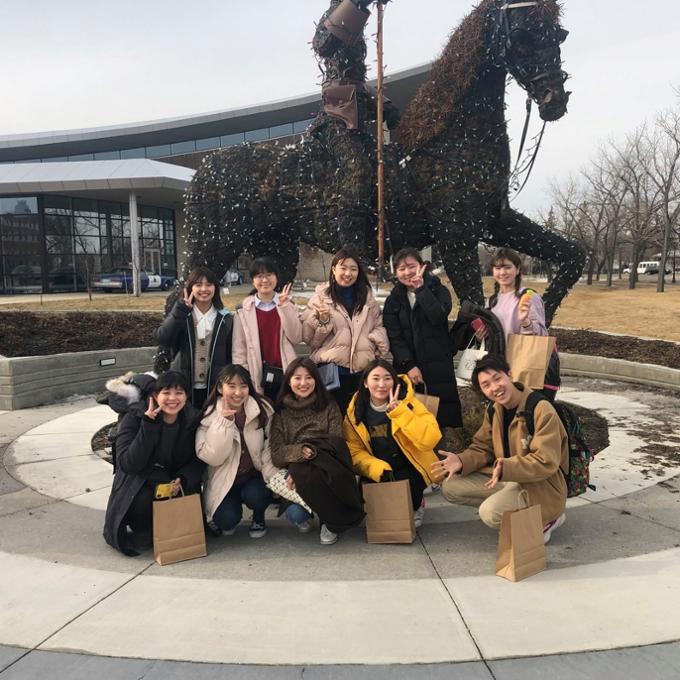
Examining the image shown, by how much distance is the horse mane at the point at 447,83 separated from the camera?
489cm

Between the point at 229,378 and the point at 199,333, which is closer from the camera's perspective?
the point at 229,378

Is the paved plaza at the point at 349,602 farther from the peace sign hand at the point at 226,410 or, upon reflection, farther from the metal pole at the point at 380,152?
the metal pole at the point at 380,152

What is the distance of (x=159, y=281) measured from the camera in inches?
1284

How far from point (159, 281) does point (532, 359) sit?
102 ft

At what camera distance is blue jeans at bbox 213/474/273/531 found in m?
3.58

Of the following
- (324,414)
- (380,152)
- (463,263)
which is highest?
(380,152)

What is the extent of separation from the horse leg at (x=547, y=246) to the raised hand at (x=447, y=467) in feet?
7.31

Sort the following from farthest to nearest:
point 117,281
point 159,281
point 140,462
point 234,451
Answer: point 159,281 → point 117,281 → point 234,451 → point 140,462

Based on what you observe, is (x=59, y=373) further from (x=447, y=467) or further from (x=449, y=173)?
(x=447, y=467)

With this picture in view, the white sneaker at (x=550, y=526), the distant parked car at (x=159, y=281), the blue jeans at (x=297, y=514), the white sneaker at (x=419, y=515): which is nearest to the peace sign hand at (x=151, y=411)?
the blue jeans at (x=297, y=514)

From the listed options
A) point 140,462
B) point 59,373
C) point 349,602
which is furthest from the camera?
point 59,373

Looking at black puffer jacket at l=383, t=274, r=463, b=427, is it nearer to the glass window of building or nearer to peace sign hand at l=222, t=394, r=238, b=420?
peace sign hand at l=222, t=394, r=238, b=420

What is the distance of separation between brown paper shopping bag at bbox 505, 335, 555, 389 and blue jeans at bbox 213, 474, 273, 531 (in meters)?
1.67

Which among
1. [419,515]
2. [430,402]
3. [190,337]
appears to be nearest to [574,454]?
[430,402]
